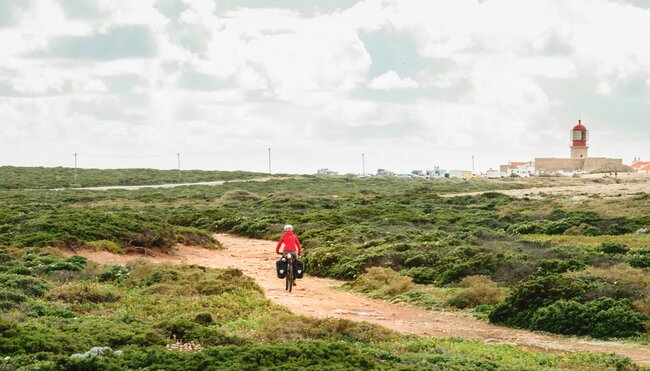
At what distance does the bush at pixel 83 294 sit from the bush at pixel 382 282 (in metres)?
7.43

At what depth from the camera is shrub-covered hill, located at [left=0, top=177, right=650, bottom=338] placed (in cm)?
1888

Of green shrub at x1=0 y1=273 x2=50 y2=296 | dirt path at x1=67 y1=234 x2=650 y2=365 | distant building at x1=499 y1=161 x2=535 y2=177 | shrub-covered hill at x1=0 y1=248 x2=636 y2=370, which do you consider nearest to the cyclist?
dirt path at x1=67 y1=234 x2=650 y2=365

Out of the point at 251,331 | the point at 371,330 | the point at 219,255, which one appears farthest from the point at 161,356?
the point at 219,255

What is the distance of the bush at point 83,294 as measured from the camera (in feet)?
61.7

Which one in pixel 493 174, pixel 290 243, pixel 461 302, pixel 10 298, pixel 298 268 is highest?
pixel 290 243

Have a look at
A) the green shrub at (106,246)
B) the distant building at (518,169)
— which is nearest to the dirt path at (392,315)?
the green shrub at (106,246)

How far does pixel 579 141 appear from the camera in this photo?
12144cm

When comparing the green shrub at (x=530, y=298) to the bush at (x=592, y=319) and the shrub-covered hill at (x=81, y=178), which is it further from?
the shrub-covered hill at (x=81, y=178)

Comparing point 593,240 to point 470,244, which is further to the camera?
point 593,240

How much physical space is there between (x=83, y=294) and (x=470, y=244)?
596 inches

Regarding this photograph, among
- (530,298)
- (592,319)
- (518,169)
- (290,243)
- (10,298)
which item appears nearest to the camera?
(592,319)

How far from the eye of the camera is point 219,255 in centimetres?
3381

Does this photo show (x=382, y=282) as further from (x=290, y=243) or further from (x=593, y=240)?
(x=593, y=240)

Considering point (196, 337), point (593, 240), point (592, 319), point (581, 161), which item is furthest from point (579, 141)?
point (196, 337)
